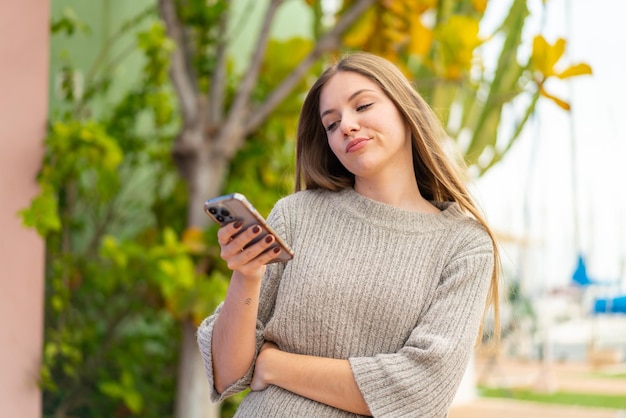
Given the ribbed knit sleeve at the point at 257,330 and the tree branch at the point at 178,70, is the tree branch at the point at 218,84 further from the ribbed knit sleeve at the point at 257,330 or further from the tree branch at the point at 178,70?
the ribbed knit sleeve at the point at 257,330

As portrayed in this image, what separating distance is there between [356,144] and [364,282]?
0.69 ft

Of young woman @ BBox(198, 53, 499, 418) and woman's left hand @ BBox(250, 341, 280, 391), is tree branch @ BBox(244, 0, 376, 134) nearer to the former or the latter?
young woman @ BBox(198, 53, 499, 418)

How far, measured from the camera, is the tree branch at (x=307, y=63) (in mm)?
2686

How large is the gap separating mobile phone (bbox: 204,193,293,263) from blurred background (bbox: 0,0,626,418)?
113 cm

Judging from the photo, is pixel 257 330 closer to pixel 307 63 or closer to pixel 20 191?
pixel 20 191

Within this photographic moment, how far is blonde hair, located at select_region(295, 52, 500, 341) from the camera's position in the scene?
129cm

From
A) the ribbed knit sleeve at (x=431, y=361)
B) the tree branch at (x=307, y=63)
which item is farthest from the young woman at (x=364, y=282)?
the tree branch at (x=307, y=63)

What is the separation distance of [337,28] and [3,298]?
137 cm

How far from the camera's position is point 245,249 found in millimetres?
1053

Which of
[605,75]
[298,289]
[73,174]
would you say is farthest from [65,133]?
[605,75]

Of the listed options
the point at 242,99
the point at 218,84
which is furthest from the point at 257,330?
the point at 218,84

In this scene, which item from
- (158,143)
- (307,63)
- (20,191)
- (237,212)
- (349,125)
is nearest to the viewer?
(237,212)

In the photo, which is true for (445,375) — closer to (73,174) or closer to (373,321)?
(373,321)

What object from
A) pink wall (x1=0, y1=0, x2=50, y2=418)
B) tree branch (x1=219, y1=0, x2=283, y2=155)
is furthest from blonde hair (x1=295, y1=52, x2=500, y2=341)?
tree branch (x1=219, y1=0, x2=283, y2=155)
